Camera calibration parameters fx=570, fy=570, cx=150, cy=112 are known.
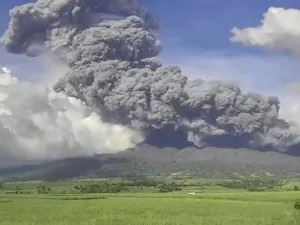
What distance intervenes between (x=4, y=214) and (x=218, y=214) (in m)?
17.1

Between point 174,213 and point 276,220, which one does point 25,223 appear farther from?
point 276,220

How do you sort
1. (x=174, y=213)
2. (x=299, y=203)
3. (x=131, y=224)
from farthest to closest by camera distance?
(x=299, y=203)
(x=174, y=213)
(x=131, y=224)

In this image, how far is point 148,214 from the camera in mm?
45094

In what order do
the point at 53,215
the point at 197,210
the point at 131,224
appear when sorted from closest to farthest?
the point at 131,224 → the point at 53,215 → the point at 197,210

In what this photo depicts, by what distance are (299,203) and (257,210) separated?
589 cm

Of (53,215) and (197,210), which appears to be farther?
(197,210)

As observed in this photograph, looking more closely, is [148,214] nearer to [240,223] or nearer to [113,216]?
[113,216]

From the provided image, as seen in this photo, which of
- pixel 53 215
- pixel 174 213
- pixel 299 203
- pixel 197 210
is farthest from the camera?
pixel 299 203

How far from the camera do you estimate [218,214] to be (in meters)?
46.4

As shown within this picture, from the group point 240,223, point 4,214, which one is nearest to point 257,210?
point 240,223

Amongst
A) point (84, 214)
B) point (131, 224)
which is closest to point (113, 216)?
point (84, 214)

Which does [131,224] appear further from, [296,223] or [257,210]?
[257,210]

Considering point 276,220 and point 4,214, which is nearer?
point 276,220

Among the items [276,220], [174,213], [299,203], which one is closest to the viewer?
[276,220]
